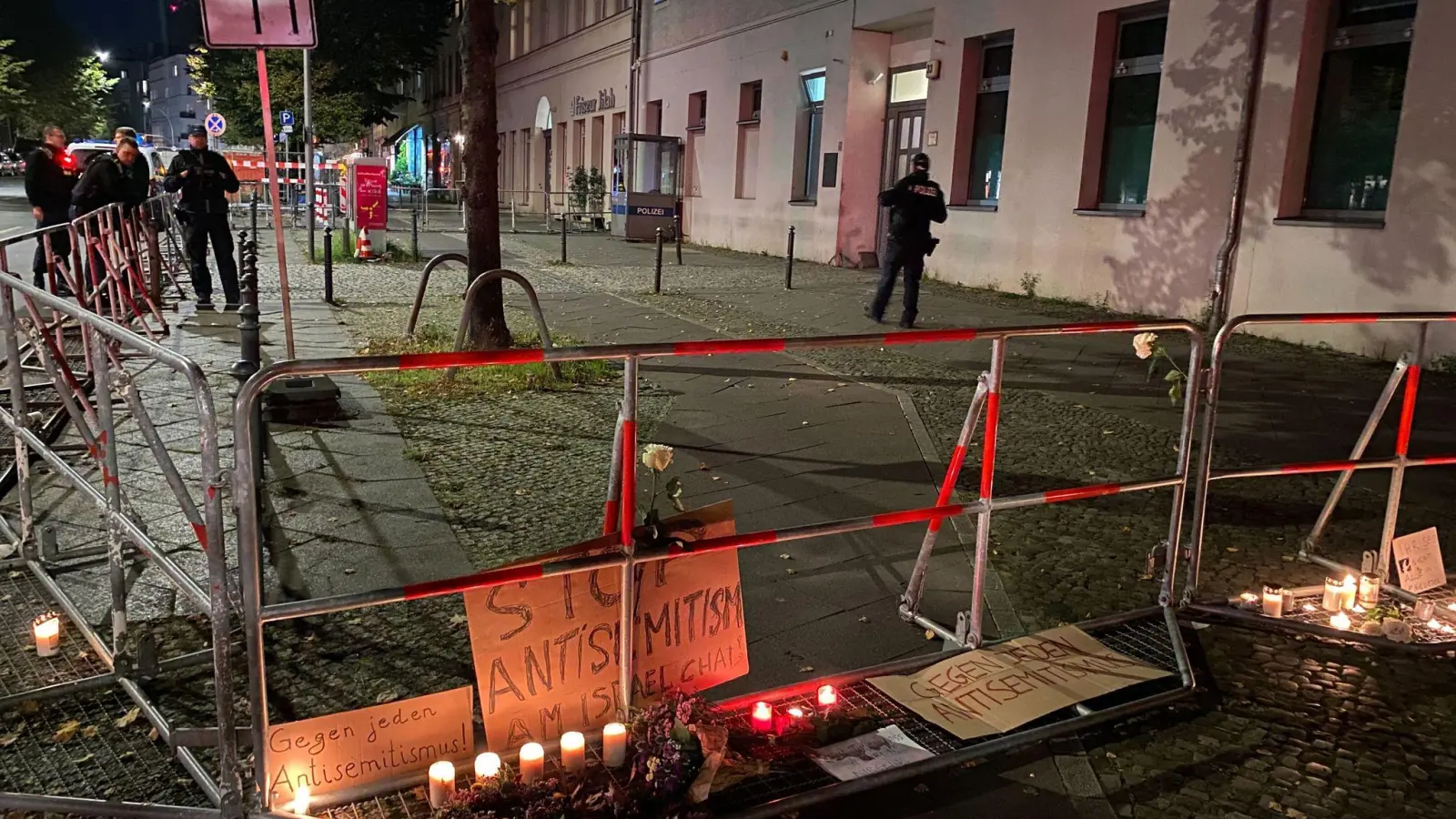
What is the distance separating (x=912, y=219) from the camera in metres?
11.3

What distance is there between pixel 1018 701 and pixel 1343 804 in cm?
95

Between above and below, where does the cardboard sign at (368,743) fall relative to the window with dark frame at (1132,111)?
below

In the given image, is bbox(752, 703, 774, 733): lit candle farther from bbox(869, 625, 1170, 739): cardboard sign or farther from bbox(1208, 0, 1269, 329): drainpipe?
bbox(1208, 0, 1269, 329): drainpipe

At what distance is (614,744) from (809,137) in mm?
19380

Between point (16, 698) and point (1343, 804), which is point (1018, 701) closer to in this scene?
point (1343, 804)

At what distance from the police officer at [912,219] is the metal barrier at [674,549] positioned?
7.22 metres

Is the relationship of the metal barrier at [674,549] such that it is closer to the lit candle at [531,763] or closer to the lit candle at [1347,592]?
the lit candle at [531,763]

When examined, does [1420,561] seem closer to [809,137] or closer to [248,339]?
[248,339]

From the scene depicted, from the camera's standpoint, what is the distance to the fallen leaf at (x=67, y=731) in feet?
10.5

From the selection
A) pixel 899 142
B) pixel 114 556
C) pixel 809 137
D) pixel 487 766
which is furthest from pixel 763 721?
pixel 809 137

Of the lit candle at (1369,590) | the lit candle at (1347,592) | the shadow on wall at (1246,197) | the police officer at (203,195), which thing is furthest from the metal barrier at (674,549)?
the police officer at (203,195)

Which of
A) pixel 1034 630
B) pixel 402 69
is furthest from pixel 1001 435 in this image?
pixel 402 69

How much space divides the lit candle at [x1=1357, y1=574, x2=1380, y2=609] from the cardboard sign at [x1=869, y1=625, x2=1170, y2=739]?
1.35 metres

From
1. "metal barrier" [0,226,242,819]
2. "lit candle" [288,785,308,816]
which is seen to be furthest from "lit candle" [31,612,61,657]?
"lit candle" [288,785,308,816]
